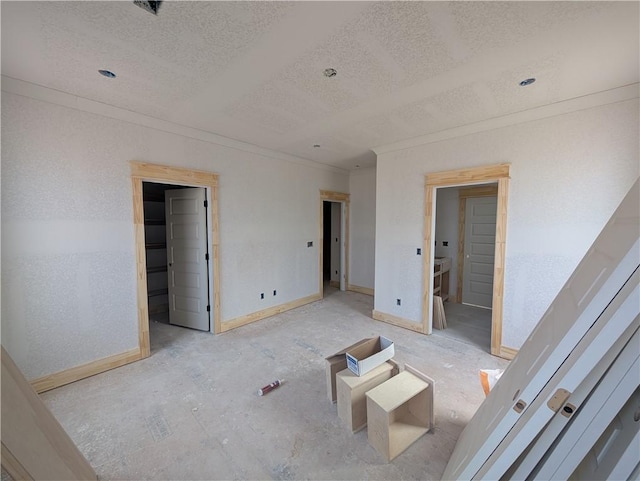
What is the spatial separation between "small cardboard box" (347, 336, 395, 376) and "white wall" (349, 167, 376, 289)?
11.4 feet

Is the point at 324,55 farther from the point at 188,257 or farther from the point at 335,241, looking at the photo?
the point at 335,241

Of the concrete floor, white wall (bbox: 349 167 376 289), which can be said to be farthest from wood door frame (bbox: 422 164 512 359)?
white wall (bbox: 349 167 376 289)

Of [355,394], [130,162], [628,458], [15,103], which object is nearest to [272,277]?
[130,162]

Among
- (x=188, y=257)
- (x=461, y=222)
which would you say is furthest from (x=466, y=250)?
(x=188, y=257)

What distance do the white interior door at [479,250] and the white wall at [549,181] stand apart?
6.09 feet

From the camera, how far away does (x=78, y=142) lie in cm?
263

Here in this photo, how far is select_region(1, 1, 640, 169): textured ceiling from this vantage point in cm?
152

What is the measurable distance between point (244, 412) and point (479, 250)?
4.68 metres

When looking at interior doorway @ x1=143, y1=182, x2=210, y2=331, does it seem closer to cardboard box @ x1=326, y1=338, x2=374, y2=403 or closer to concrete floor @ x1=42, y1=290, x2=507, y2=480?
concrete floor @ x1=42, y1=290, x2=507, y2=480

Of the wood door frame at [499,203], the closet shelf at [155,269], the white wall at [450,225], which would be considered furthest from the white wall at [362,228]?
the closet shelf at [155,269]

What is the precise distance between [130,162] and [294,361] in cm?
291

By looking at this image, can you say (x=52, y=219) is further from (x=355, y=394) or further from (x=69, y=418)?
(x=355, y=394)

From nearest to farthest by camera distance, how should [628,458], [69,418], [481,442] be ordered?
[628,458] → [481,442] → [69,418]

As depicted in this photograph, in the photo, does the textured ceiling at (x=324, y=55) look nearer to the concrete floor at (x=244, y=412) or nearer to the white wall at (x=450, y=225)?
the white wall at (x=450, y=225)
